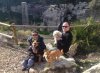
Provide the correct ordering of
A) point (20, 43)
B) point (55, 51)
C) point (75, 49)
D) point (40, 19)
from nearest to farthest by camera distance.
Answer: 1. point (55, 51)
2. point (75, 49)
3. point (20, 43)
4. point (40, 19)

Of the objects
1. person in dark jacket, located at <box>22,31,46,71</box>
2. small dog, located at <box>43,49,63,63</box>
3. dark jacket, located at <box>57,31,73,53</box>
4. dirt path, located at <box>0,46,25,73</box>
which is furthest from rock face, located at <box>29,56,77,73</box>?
dirt path, located at <box>0,46,25,73</box>

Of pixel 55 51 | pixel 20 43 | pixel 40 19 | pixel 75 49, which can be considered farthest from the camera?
pixel 40 19

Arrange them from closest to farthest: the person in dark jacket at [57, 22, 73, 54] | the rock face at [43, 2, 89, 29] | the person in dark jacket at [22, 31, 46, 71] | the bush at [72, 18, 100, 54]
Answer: the person in dark jacket at [22, 31, 46, 71] < the person in dark jacket at [57, 22, 73, 54] < the bush at [72, 18, 100, 54] < the rock face at [43, 2, 89, 29]

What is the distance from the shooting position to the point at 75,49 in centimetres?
948

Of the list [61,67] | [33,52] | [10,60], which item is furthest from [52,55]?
[10,60]

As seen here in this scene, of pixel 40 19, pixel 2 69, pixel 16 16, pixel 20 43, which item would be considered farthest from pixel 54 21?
pixel 2 69

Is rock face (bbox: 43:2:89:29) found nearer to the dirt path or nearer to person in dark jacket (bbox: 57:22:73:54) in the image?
the dirt path

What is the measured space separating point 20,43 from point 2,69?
7.57 ft

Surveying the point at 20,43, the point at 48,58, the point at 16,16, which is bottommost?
the point at 16,16

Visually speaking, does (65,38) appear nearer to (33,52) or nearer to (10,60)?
(33,52)

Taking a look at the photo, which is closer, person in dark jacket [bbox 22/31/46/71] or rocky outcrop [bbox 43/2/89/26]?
person in dark jacket [bbox 22/31/46/71]

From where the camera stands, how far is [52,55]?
24.0 ft

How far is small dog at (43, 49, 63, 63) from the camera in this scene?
7300 mm

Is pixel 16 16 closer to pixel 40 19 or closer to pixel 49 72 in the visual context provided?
pixel 40 19
